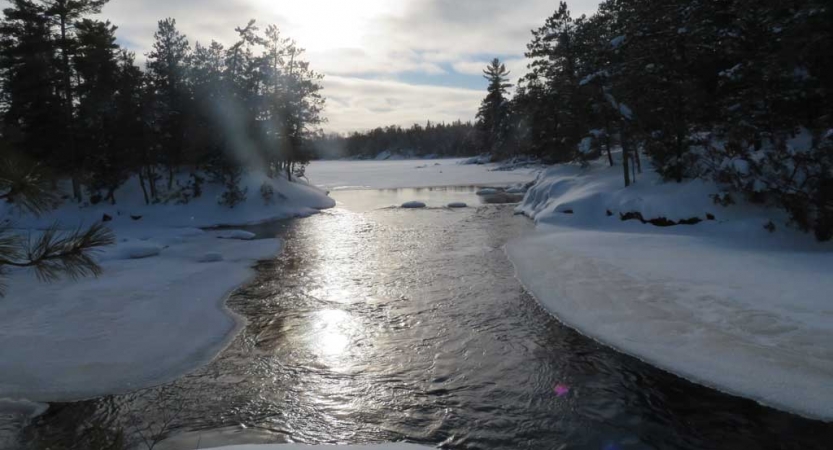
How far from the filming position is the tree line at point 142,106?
85.3 feet

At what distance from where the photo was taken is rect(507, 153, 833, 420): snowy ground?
6.89 m

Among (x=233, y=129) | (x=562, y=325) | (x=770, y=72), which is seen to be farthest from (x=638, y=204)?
(x=233, y=129)

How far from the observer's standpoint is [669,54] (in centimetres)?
2092

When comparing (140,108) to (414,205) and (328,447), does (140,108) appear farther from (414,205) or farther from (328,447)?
(328,447)

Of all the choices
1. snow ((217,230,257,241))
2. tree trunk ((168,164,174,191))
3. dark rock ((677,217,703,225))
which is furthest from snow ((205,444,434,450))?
tree trunk ((168,164,174,191))

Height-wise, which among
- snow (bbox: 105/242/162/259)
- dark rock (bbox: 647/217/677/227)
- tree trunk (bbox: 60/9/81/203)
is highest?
tree trunk (bbox: 60/9/81/203)

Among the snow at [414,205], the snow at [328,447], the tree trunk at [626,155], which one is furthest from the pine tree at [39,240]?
the snow at [414,205]

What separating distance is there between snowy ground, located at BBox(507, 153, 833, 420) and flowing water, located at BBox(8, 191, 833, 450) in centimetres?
55

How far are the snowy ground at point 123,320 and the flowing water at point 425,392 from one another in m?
0.60

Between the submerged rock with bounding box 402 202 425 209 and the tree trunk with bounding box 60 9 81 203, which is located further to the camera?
the submerged rock with bounding box 402 202 425 209

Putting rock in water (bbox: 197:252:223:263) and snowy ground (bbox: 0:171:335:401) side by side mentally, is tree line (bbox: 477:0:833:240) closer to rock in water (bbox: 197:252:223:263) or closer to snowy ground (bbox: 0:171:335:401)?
snowy ground (bbox: 0:171:335:401)

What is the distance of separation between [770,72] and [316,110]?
1205 inches

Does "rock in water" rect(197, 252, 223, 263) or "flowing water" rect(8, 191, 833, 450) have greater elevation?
"rock in water" rect(197, 252, 223, 263)

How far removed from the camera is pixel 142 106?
2834 centimetres
